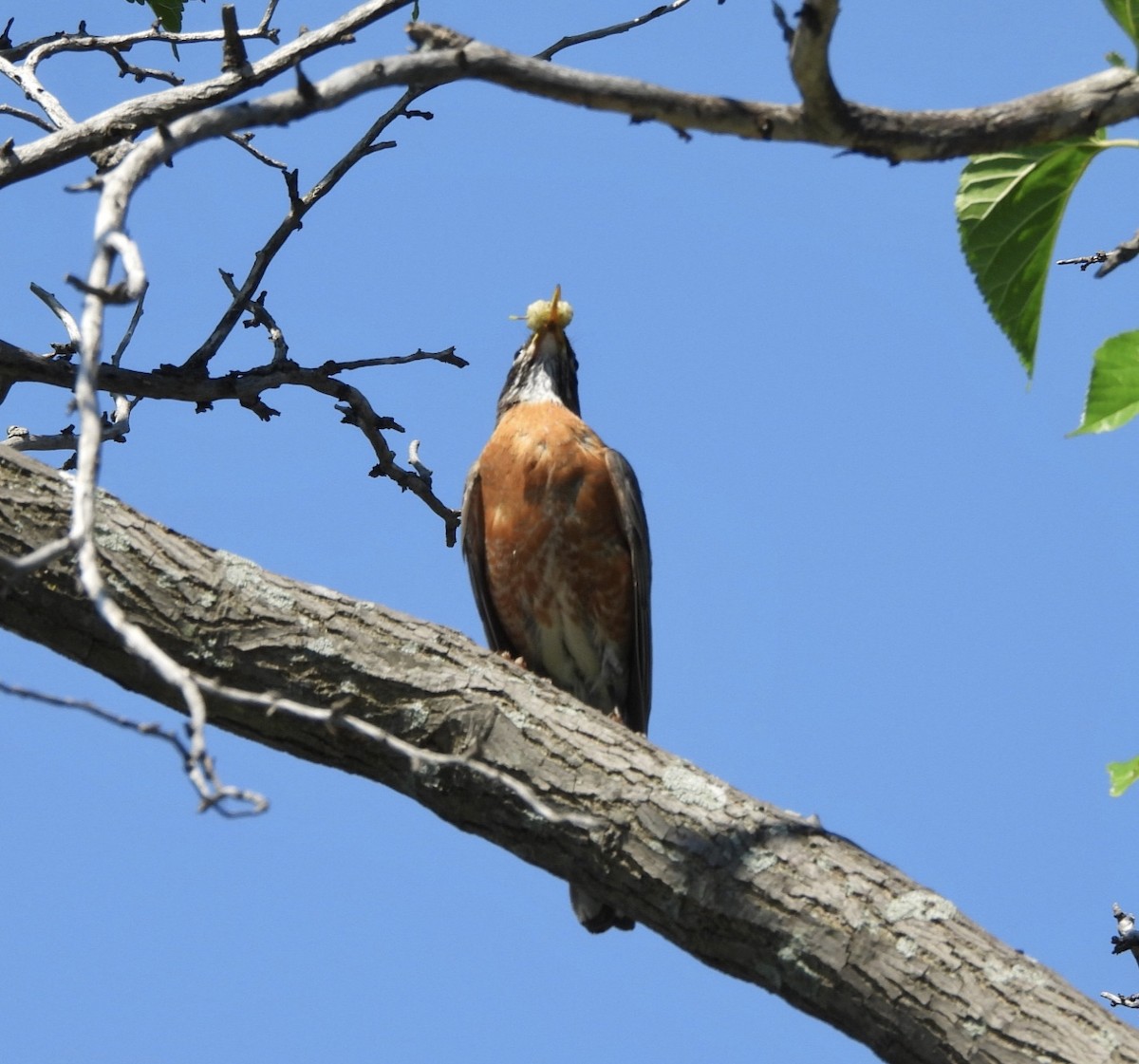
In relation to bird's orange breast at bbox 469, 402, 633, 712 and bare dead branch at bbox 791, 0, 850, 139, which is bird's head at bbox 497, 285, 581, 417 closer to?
bird's orange breast at bbox 469, 402, 633, 712

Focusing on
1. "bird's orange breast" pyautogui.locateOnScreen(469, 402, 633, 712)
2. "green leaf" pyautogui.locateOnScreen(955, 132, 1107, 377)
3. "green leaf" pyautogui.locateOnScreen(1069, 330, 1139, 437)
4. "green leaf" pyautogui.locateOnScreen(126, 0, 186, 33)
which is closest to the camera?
"green leaf" pyautogui.locateOnScreen(1069, 330, 1139, 437)

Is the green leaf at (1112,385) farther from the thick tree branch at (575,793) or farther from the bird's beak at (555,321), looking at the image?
the bird's beak at (555,321)

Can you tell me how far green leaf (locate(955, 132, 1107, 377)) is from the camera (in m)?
3.12

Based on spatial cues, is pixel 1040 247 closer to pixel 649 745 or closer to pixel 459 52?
pixel 459 52

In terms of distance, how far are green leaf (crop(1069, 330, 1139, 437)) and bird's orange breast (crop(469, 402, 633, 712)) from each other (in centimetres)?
363

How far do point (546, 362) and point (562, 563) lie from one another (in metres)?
1.56

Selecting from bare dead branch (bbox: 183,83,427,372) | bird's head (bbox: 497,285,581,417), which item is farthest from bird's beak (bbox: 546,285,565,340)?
bare dead branch (bbox: 183,83,427,372)

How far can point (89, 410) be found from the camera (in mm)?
2271

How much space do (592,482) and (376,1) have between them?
2326mm

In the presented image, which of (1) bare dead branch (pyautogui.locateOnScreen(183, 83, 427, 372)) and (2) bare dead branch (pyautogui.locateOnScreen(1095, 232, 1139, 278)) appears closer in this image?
(2) bare dead branch (pyautogui.locateOnScreen(1095, 232, 1139, 278))

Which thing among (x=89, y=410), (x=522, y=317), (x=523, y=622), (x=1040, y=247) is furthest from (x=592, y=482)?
(x=89, y=410)

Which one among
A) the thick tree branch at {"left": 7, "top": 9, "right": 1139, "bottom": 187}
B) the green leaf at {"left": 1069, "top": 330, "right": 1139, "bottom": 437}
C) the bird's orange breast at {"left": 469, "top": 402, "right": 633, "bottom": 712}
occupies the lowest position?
the green leaf at {"left": 1069, "top": 330, "right": 1139, "bottom": 437}

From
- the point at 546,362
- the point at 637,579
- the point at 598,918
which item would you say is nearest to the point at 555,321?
the point at 546,362

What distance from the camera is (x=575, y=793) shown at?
3.86 m
